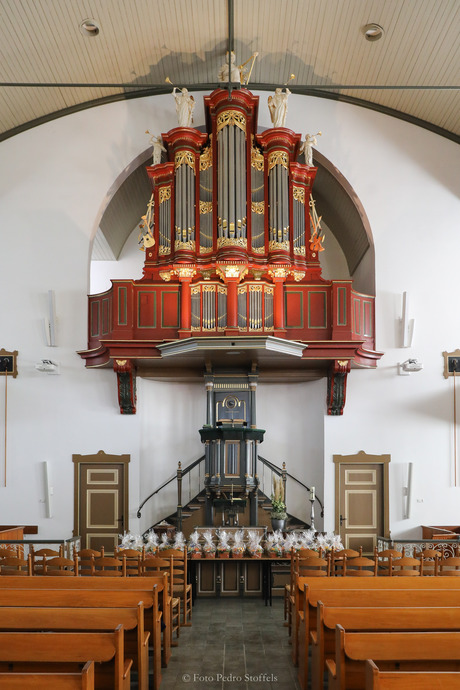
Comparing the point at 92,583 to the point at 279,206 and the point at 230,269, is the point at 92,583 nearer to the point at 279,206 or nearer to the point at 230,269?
the point at 230,269

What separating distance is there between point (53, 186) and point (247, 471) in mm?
7431

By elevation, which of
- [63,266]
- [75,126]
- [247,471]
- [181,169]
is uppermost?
[75,126]

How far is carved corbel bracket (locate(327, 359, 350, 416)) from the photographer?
44.9ft

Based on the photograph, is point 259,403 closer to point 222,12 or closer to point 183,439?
point 183,439

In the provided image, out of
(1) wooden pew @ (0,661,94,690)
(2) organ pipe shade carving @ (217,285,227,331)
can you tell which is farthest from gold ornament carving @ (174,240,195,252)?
(1) wooden pew @ (0,661,94,690)

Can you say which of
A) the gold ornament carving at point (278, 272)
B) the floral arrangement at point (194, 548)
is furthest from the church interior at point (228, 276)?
the floral arrangement at point (194, 548)

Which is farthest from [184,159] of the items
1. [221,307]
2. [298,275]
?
[298,275]

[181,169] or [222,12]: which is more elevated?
[222,12]

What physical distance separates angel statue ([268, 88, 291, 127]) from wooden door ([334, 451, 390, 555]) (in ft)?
23.1

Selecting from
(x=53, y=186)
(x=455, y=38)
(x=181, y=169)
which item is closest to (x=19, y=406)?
(x=53, y=186)

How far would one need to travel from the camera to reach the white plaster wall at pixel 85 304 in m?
14.0

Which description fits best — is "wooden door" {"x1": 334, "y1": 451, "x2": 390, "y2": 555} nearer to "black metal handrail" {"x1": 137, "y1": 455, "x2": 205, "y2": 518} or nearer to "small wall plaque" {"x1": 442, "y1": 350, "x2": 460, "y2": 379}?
"small wall plaque" {"x1": 442, "y1": 350, "x2": 460, "y2": 379}

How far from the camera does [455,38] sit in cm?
1259

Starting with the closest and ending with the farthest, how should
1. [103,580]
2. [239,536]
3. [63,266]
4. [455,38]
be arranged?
[103,580], [239,536], [455,38], [63,266]
